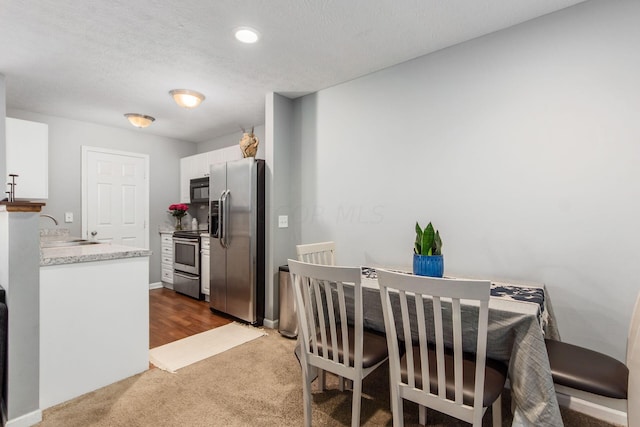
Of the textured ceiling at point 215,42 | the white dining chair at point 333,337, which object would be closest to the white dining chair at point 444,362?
the white dining chair at point 333,337

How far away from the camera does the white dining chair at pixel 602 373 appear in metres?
1.25

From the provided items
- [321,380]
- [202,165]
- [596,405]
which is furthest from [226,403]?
[202,165]

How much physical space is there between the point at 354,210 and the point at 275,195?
0.90 meters

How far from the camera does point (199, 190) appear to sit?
15.9 feet

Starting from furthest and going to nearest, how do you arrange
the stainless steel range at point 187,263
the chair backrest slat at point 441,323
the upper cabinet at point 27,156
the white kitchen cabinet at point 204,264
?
the stainless steel range at point 187,263
the white kitchen cabinet at point 204,264
the upper cabinet at point 27,156
the chair backrest slat at point 441,323

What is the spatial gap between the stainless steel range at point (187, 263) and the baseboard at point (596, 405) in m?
3.98

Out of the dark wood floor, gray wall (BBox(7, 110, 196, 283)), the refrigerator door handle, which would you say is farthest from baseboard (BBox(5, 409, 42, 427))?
gray wall (BBox(7, 110, 196, 283))

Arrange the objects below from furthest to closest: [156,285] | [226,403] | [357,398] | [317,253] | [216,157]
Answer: [156,285]
[216,157]
[317,253]
[226,403]
[357,398]

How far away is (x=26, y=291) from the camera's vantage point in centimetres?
175

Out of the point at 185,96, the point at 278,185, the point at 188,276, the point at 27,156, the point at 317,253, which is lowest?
the point at 188,276

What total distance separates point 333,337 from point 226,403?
0.95 m

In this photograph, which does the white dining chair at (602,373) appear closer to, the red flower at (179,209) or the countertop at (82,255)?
the countertop at (82,255)

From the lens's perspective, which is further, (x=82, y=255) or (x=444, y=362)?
(x=82, y=255)

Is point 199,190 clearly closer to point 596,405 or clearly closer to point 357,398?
point 357,398
